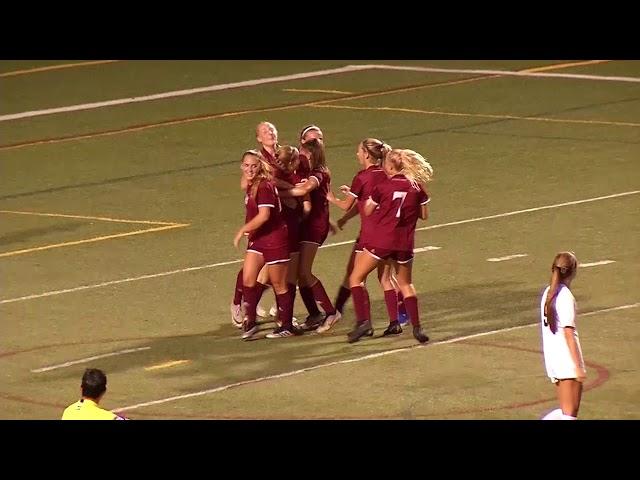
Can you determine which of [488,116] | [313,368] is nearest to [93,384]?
[313,368]

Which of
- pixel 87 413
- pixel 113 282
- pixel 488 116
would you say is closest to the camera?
pixel 87 413

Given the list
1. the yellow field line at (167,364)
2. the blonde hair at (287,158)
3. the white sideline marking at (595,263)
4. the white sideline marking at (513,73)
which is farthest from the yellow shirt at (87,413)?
the white sideline marking at (513,73)

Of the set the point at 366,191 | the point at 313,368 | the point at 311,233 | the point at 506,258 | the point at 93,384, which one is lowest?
the point at 313,368

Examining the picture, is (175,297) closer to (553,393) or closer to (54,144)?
(553,393)

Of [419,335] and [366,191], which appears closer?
[419,335]

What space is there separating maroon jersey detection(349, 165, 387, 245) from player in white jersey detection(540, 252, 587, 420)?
3.98 m

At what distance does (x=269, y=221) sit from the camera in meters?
18.3

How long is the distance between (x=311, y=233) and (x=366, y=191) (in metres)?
0.95

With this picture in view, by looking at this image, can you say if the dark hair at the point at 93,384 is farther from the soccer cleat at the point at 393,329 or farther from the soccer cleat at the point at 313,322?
the soccer cleat at the point at 313,322

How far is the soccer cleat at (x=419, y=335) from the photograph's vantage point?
1803 cm

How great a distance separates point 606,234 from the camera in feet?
76.4

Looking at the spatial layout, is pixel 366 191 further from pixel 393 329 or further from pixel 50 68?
pixel 50 68
